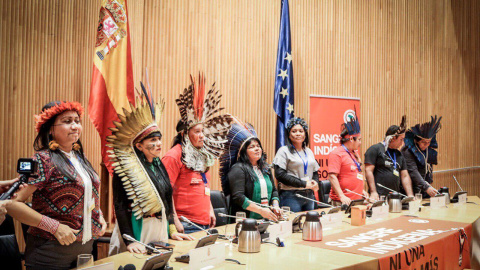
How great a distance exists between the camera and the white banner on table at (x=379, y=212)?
12.2 ft

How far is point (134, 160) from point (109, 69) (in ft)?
5.86

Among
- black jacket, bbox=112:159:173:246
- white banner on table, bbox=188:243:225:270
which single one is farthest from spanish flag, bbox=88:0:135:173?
white banner on table, bbox=188:243:225:270

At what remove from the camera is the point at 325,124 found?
21.1ft

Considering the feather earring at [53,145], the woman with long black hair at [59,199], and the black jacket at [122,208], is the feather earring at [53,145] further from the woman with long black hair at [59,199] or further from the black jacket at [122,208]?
the black jacket at [122,208]

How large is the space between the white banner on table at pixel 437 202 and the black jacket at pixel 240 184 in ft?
6.71

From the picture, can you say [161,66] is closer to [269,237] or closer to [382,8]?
[269,237]

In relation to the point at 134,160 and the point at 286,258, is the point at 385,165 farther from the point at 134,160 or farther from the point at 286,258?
the point at 134,160

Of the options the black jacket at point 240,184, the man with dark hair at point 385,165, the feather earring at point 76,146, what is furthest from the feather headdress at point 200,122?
the man with dark hair at point 385,165

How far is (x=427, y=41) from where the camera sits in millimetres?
8008

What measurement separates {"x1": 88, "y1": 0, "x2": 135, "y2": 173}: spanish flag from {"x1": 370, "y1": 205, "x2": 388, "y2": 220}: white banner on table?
92.2 inches

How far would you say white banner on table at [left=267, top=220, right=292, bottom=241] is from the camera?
269cm

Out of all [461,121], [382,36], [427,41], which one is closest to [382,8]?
[382,36]

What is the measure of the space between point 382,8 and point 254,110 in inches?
128

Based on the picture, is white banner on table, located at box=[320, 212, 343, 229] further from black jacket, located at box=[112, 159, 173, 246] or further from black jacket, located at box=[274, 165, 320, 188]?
black jacket, located at box=[112, 159, 173, 246]
